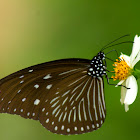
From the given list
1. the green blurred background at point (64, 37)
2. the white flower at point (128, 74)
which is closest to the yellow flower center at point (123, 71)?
the white flower at point (128, 74)

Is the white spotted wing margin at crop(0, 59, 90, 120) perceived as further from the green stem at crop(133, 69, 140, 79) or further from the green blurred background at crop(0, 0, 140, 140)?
the green blurred background at crop(0, 0, 140, 140)

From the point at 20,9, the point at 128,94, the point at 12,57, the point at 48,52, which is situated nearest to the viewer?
the point at 128,94

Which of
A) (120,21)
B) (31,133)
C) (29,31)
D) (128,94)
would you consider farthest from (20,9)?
(128,94)

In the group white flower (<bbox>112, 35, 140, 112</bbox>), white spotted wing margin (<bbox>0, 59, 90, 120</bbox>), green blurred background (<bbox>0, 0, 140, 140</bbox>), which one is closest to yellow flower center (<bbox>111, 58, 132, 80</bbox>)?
white flower (<bbox>112, 35, 140, 112</bbox>)

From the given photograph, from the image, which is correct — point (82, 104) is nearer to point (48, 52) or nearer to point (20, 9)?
point (48, 52)

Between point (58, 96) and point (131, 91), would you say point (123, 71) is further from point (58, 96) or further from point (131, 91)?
point (58, 96)

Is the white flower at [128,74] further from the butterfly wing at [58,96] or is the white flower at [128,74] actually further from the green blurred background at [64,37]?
the green blurred background at [64,37]
